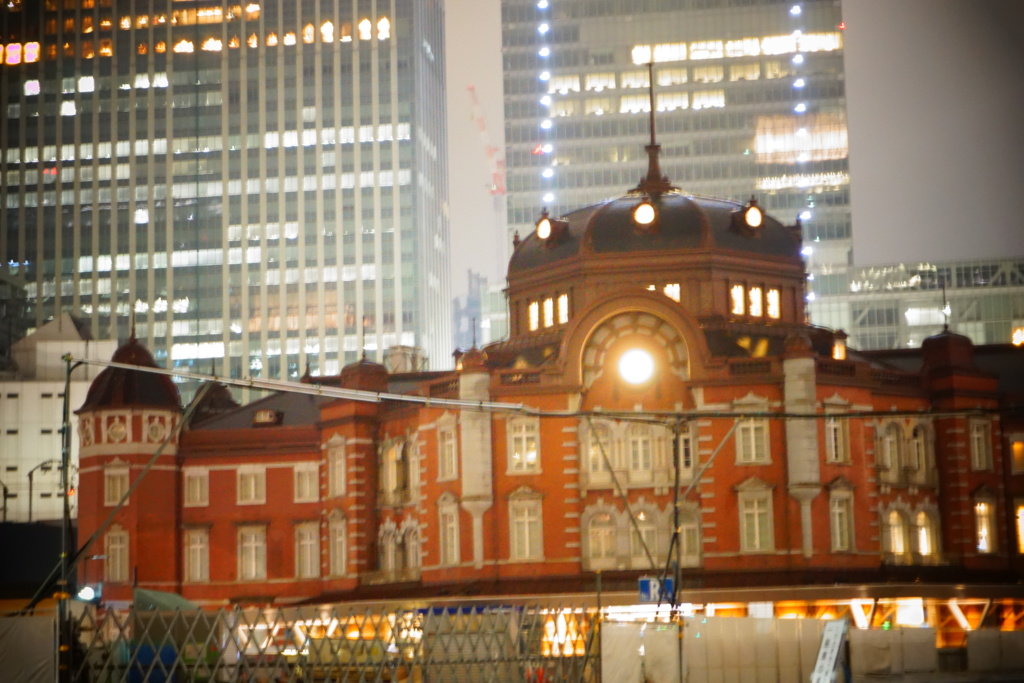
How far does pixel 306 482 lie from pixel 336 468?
9.66ft

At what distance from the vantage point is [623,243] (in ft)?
263

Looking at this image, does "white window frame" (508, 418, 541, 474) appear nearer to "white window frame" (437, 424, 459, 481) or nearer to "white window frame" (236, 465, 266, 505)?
"white window frame" (437, 424, 459, 481)

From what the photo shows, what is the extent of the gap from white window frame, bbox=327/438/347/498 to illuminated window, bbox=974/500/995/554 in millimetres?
30474

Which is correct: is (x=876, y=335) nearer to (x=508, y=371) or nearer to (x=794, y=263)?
(x=794, y=263)

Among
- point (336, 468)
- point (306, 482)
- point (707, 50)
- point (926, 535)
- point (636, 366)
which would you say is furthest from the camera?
point (707, 50)

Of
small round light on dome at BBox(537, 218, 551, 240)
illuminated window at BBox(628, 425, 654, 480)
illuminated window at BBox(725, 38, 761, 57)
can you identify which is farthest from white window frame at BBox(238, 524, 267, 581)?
illuminated window at BBox(725, 38, 761, 57)

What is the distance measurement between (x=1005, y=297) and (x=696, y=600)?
10372 cm

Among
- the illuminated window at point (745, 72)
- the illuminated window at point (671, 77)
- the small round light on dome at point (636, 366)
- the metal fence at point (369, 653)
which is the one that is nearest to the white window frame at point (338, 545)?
the small round light on dome at point (636, 366)

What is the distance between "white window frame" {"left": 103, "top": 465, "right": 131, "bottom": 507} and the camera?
281 ft

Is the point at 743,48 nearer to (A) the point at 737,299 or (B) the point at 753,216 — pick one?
(B) the point at 753,216

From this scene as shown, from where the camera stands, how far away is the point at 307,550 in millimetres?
86625

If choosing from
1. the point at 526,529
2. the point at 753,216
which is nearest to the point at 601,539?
the point at 526,529

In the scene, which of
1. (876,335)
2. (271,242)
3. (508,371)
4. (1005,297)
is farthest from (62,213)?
(508,371)

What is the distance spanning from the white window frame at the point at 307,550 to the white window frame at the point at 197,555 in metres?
4.68
